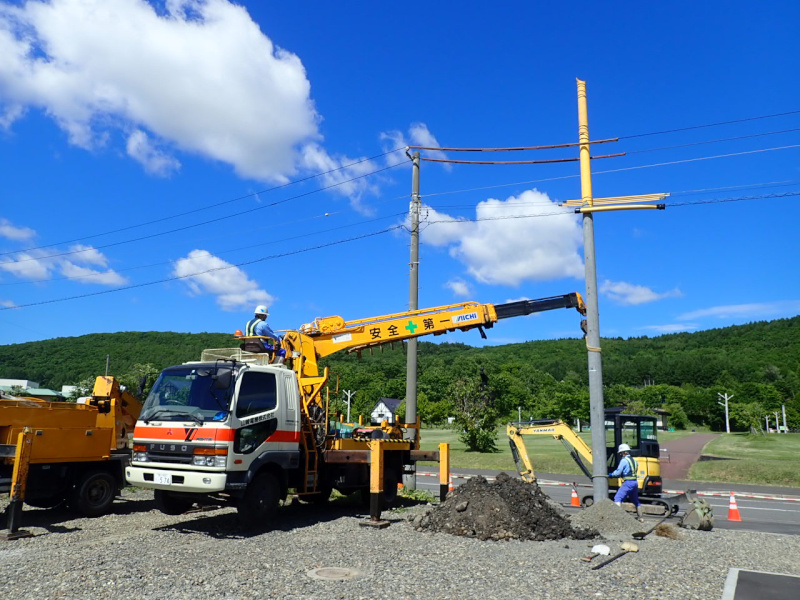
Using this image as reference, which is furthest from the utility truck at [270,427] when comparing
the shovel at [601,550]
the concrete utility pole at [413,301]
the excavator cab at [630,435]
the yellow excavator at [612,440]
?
the excavator cab at [630,435]

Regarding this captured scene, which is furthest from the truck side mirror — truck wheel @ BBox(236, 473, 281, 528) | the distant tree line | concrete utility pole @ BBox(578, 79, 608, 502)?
the distant tree line

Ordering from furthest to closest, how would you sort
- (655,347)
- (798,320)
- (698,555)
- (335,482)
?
1. (655,347)
2. (798,320)
3. (335,482)
4. (698,555)

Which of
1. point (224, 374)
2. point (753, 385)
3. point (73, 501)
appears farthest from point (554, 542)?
point (753, 385)

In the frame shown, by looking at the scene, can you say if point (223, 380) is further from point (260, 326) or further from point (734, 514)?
point (734, 514)

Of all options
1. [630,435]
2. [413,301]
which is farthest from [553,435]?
[413,301]

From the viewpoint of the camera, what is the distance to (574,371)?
13338 cm

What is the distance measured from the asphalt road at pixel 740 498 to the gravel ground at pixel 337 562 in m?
2.89

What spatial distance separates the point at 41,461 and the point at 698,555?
10.7 metres

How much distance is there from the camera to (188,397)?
1010 centimetres

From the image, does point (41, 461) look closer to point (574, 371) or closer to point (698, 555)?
point (698, 555)

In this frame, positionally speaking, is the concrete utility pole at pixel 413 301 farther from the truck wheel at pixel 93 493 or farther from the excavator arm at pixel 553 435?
the truck wheel at pixel 93 493

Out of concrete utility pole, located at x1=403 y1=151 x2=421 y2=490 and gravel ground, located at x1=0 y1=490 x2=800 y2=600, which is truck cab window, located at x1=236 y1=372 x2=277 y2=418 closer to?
gravel ground, located at x1=0 y1=490 x2=800 y2=600

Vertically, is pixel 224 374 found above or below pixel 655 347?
below

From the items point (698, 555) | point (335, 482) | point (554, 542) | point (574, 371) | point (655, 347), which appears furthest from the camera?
point (655, 347)
